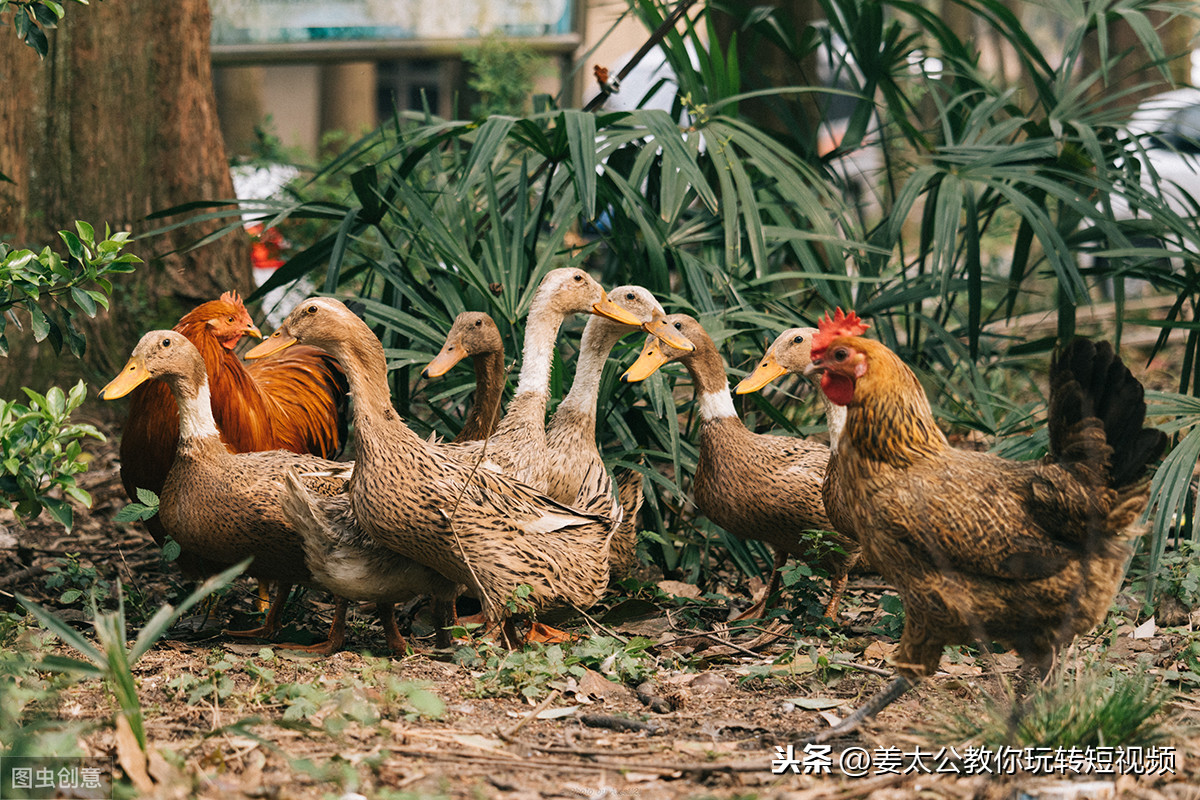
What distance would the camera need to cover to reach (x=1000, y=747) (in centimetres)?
281

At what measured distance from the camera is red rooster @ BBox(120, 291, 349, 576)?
4.39 metres

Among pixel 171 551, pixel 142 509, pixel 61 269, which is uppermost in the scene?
pixel 61 269

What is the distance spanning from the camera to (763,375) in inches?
180

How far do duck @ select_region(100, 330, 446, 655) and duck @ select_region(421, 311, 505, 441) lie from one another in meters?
0.58

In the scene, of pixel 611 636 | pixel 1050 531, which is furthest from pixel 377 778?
pixel 1050 531

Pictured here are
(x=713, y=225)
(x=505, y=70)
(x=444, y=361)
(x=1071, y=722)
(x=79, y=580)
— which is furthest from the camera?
(x=505, y=70)

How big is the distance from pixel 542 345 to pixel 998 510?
189 cm

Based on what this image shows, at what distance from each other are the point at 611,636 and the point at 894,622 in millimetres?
1115

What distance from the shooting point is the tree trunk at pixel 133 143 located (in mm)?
5914

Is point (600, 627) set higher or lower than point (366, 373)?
lower

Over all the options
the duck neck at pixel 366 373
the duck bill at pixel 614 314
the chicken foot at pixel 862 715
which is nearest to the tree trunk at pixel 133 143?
the duck neck at pixel 366 373

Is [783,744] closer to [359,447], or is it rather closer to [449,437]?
[359,447]

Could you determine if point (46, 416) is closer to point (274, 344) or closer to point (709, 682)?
point (274, 344)

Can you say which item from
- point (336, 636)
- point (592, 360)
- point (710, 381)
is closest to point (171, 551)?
point (336, 636)
